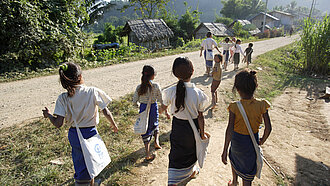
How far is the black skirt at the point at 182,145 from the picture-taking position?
91.4 inches

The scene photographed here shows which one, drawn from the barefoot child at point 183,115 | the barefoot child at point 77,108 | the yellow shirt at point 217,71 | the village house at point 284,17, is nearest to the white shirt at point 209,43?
the yellow shirt at point 217,71

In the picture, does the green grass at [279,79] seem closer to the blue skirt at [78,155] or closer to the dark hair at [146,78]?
the dark hair at [146,78]

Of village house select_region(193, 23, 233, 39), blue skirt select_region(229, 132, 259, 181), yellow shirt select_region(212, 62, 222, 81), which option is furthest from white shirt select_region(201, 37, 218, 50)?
village house select_region(193, 23, 233, 39)

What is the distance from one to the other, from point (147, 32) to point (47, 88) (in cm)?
1306

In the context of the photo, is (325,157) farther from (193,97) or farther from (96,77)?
(96,77)

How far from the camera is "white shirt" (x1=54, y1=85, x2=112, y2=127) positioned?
6.72 ft

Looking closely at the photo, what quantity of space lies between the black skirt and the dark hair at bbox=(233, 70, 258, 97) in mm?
661

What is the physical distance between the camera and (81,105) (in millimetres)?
2107

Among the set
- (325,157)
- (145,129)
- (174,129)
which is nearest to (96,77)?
(145,129)

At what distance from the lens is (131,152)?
138 inches

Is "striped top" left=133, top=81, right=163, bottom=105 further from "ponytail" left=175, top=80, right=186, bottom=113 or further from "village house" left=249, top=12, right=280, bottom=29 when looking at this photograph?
"village house" left=249, top=12, right=280, bottom=29

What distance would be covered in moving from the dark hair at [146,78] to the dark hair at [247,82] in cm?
124

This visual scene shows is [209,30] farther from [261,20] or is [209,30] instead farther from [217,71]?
[217,71]

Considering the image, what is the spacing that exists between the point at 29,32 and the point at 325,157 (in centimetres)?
1137
